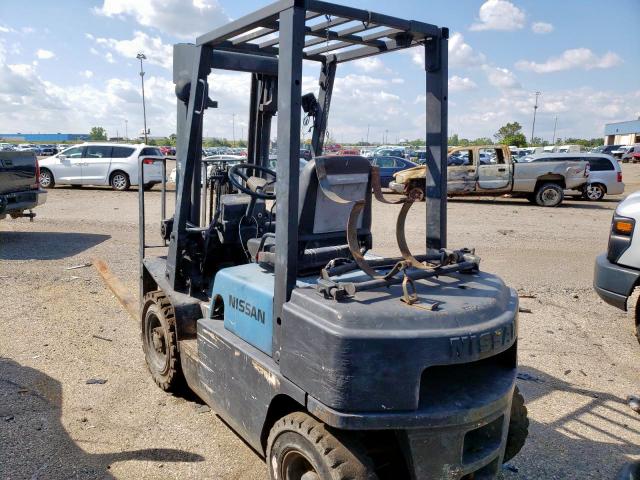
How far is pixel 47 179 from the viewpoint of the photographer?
20406 mm

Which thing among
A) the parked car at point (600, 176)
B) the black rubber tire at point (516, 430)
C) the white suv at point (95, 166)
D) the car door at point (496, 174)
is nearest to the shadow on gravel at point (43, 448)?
the black rubber tire at point (516, 430)

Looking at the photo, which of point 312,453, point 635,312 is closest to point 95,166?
point 635,312

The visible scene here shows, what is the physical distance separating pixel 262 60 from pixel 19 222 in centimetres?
1075

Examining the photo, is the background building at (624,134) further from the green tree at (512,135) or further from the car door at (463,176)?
the car door at (463,176)

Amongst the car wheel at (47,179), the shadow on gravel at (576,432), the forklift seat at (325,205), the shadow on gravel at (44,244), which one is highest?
the forklift seat at (325,205)

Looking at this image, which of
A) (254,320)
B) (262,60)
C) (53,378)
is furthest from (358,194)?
(53,378)

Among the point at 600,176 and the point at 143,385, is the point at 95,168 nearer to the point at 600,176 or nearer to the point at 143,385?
the point at 143,385

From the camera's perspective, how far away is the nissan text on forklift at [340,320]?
240cm

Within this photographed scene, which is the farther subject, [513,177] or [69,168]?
[69,168]

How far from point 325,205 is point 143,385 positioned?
2622 millimetres

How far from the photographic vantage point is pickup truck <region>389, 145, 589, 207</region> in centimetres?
1788

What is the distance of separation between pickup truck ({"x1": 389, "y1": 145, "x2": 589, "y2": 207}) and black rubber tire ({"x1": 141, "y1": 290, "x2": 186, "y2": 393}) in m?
14.1

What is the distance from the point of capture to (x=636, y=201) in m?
5.39

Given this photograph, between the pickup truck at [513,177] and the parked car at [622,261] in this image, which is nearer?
the parked car at [622,261]
